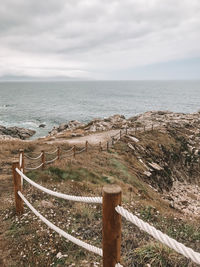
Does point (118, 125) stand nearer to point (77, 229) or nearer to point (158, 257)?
point (77, 229)

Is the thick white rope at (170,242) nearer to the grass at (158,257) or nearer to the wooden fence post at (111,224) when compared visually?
the wooden fence post at (111,224)

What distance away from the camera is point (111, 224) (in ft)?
7.39

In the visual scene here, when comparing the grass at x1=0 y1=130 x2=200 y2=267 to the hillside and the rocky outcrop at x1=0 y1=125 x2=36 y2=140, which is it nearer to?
the hillside

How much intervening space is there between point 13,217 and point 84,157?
900 cm

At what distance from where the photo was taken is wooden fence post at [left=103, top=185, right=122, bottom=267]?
221 cm

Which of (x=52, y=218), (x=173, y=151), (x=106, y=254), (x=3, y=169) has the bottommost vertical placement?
(x=173, y=151)

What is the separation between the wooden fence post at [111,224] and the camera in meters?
2.21

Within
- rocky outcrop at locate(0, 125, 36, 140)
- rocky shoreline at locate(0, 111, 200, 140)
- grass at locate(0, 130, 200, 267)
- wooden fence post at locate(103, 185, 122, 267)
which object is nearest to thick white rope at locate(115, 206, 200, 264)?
wooden fence post at locate(103, 185, 122, 267)

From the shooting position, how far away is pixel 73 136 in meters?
26.8

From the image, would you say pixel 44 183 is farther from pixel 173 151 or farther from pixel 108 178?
pixel 173 151

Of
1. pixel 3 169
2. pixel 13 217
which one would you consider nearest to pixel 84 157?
pixel 3 169

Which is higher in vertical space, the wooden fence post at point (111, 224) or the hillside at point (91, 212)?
the wooden fence post at point (111, 224)

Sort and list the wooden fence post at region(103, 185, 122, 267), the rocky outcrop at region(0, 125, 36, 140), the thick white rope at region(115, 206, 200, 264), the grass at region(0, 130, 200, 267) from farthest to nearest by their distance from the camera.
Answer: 1. the rocky outcrop at region(0, 125, 36, 140)
2. the grass at region(0, 130, 200, 267)
3. the wooden fence post at region(103, 185, 122, 267)
4. the thick white rope at region(115, 206, 200, 264)

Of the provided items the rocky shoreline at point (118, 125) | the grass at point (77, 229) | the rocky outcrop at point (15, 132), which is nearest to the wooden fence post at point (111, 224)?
the grass at point (77, 229)
